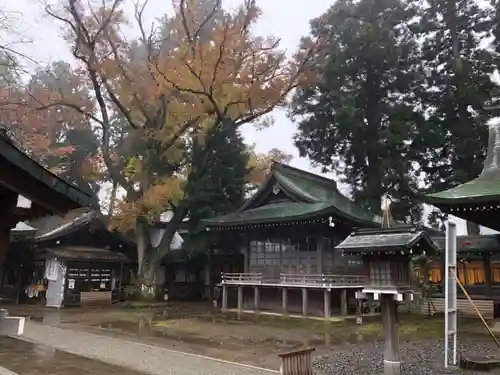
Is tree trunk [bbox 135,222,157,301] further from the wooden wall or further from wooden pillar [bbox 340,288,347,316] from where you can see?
the wooden wall

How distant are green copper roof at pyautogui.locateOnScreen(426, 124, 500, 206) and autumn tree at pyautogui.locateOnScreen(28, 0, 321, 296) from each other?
15.5 meters

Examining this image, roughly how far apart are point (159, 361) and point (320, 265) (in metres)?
11.7

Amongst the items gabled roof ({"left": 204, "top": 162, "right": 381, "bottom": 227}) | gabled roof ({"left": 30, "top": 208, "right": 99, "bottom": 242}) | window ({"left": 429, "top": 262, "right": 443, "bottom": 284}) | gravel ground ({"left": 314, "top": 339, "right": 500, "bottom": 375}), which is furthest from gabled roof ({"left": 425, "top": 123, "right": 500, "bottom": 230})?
gabled roof ({"left": 30, "top": 208, "right": 99, "bottom": 242})

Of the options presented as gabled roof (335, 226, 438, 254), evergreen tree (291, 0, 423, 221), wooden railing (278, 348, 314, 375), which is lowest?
wooden railing (278, 348, 314, 375)

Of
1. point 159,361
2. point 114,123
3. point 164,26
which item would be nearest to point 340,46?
point 164,26

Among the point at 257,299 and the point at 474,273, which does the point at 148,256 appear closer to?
the point at 257,299

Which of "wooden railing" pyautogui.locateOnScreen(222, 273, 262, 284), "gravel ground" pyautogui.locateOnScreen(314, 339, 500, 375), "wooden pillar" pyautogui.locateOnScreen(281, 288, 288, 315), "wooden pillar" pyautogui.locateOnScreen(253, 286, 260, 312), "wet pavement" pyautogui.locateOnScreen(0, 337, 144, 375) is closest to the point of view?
"wet pavement" pyautogui.locateOnScreen(0, 337, 144, 375)

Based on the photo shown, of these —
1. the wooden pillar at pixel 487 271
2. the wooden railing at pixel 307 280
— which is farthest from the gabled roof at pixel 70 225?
the wooden pillar at pixel 487 271

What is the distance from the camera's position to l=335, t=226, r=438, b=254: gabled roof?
26.4 ft

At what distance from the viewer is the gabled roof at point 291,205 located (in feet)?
64.8

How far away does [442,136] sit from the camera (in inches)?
1102

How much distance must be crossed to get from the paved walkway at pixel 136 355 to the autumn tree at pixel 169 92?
435 inches

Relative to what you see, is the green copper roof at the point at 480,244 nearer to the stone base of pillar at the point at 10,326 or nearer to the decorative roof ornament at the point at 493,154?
the decorative roof ornament at the point at 493,154

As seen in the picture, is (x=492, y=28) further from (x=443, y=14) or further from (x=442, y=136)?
(x=442, y=136)
